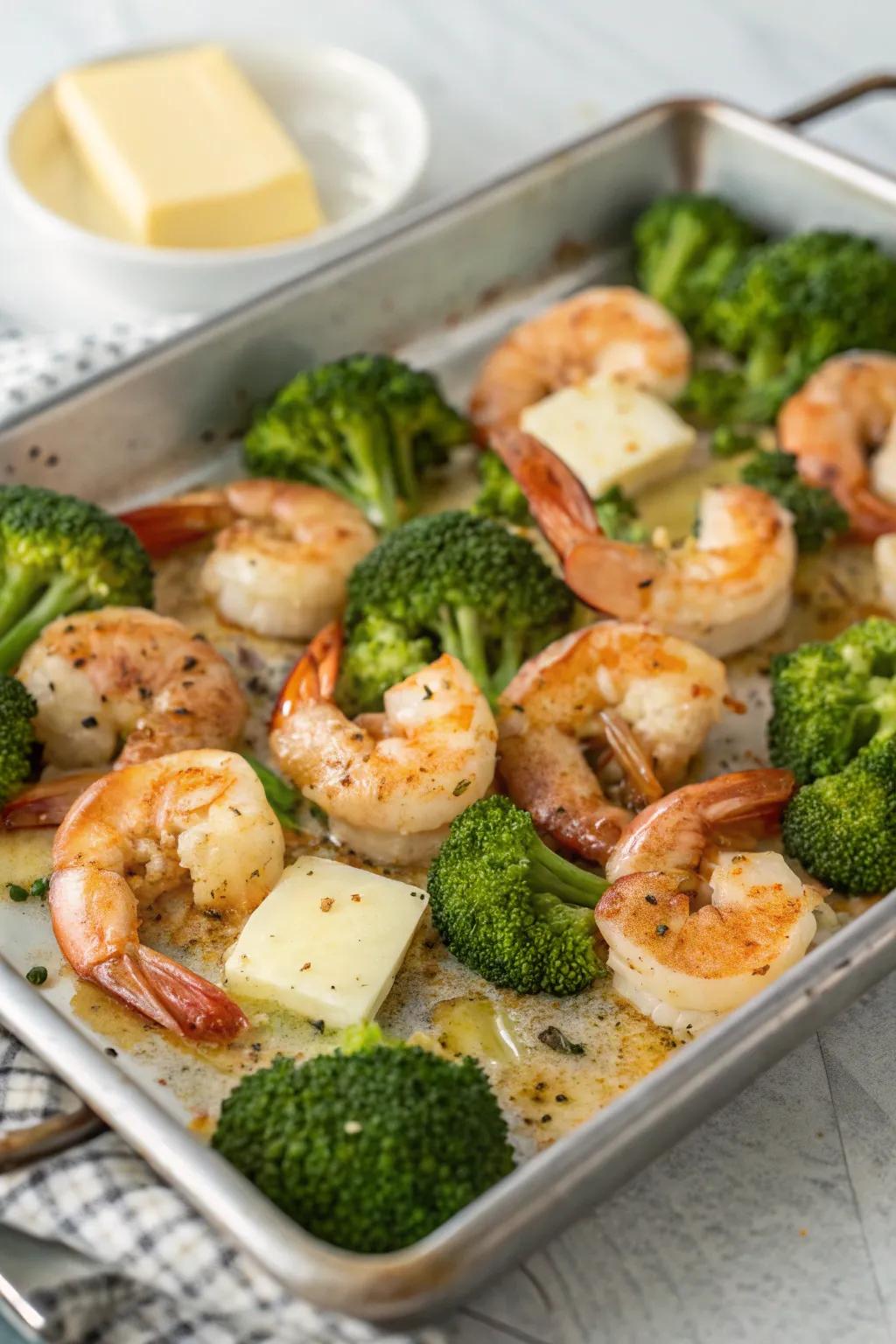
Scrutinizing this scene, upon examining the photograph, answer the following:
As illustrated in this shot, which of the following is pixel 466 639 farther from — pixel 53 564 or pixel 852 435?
pixel 852 435

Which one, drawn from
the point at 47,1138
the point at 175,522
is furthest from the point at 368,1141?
the point at 175,522

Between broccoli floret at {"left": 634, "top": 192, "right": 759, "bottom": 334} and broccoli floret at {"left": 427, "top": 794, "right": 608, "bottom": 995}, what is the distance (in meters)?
2.13

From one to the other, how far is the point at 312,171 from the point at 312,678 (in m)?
2.47

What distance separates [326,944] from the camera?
9.73 ft

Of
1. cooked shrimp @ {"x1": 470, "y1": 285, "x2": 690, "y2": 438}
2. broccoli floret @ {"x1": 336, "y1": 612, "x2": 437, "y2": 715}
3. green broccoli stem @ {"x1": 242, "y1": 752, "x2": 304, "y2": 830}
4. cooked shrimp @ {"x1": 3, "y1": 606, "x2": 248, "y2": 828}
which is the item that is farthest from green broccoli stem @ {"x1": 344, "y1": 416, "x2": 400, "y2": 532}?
green broccoli stem @ {"x1": 242, "y1": 752, "x2": 304, "y2": 830}

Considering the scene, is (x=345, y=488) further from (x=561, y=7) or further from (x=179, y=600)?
(x=561, y=7)

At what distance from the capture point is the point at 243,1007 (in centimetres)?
297

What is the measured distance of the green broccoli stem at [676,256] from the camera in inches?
184

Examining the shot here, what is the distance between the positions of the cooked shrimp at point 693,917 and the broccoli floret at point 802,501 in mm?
1132

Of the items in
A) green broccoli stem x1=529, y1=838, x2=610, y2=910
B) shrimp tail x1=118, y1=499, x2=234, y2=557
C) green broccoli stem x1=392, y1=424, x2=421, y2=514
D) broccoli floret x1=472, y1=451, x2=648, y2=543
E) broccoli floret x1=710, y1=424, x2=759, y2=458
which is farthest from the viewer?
broccoli floret x1=710, y1=424, x2=759, y2=458

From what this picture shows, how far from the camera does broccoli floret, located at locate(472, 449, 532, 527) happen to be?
13.3 ft

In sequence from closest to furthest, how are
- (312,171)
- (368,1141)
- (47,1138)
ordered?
(368,1141), (47,1138), (312,171)

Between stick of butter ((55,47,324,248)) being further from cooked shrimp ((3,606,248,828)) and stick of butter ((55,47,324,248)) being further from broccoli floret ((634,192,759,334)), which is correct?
cooked shrimp ((3,606,248,828))

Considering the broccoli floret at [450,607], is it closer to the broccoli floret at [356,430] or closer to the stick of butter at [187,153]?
the broccoli floret at [356,430]
